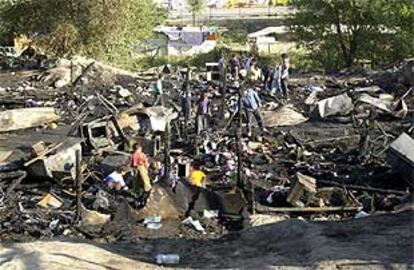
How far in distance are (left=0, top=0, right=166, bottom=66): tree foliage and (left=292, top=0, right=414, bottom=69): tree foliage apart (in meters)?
8.76

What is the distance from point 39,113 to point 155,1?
921 inches

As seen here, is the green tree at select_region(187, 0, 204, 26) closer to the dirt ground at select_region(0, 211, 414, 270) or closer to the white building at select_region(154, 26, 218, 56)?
the white building at select_region(154, 26, 218, 56)

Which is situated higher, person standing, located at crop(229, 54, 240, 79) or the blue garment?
the blue garment

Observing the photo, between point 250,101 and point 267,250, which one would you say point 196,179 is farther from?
point 250,101

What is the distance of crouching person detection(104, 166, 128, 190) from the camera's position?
13969 millimetres

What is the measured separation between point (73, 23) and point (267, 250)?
2842cm

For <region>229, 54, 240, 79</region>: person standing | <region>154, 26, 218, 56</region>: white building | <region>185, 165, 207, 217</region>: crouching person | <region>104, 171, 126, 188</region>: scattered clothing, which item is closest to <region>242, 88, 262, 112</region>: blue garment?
<region>185, 165, 207, 217</region>: crouching person

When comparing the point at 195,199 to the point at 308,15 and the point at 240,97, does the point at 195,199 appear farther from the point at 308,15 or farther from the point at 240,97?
the point at 308,15

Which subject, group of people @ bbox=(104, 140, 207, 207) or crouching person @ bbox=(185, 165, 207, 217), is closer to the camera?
crouching person @ bbox=(185, 165, 207, 217)

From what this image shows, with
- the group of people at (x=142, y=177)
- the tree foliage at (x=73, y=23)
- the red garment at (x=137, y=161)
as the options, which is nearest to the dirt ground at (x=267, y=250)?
the group of people at (x=142, y=177)

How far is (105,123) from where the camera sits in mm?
17594

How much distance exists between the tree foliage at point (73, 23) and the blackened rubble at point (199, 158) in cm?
916

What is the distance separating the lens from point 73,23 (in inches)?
1426

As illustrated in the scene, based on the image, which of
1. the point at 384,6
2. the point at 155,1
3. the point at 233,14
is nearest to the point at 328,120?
the point at 384,6
